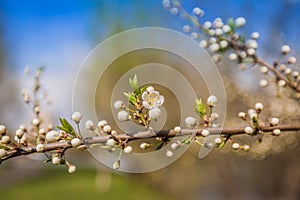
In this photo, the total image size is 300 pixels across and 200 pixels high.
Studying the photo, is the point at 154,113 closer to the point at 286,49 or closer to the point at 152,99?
the point at 152,99

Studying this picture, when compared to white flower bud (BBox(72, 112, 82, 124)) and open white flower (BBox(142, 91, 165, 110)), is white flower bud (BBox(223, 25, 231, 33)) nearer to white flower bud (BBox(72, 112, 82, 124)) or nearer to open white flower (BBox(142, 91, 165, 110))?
open white flower (BBox(142, 91, 165, 110))

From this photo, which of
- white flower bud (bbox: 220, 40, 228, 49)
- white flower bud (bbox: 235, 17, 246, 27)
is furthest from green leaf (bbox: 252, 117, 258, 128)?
white flower bud (bbox: 235, 17, 246, 27)

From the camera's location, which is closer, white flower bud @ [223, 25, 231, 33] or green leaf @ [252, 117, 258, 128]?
green leaf @ [252, 117, 258, 128]

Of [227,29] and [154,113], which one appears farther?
[227,29]

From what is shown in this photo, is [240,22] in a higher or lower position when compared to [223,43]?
higher

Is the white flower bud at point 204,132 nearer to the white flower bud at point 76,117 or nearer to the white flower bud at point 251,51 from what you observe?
the white flower bud at point 76,117

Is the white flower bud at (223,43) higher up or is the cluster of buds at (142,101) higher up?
the white flower bud at (223,43)

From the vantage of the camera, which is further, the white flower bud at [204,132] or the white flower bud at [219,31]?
the white flower bud at [219,31]

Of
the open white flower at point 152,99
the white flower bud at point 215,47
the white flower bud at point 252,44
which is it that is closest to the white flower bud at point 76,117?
the open white flower at point 152,99

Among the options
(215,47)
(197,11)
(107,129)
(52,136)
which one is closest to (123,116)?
(107,129)
